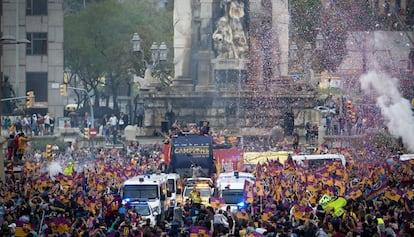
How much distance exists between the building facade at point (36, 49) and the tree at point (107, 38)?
6.22 metres

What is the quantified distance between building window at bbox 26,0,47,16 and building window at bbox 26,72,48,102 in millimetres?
3769

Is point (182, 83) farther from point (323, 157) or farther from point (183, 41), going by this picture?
point (323, 157)

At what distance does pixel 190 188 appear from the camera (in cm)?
4419

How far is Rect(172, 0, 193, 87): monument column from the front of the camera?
82.2m

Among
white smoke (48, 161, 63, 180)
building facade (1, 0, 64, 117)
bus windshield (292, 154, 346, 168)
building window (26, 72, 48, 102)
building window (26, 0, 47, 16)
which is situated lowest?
white smoke (48, 161, 63, 180)

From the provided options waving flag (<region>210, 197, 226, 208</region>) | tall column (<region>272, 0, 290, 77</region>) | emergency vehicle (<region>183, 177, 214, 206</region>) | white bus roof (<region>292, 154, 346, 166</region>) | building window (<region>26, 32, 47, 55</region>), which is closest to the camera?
waving flag (<region>210, 197, 226, 208</region>)

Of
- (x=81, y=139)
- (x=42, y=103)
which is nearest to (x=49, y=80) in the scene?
(x=42, y=103)

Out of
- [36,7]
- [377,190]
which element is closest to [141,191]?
[377,190]

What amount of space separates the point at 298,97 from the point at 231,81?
4177 mm

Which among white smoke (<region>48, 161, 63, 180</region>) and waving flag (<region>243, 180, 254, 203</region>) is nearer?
waving flag (<region>243, 180, 254, 203</region>)

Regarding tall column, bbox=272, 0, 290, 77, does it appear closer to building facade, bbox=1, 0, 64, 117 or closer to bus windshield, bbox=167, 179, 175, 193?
building facade, bbox=1, 0, 64, 117

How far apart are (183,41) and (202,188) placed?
3899 centimetres

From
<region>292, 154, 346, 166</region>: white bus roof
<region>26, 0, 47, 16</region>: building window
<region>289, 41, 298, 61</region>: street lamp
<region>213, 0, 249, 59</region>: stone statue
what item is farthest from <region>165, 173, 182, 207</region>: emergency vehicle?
<region>26, 0, 47, 16</region>: building window

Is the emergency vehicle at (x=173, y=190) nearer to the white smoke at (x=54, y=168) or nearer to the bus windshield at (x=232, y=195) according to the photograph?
the bus windshield at (x=232, y=195)
